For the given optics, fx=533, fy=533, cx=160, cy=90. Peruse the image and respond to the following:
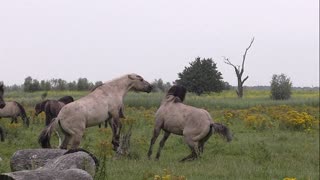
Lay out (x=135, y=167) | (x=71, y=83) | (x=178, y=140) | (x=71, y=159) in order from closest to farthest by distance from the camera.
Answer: (x=71, y=159), (x=135, y=167), (x=178, y=140), (x=71, y=83)

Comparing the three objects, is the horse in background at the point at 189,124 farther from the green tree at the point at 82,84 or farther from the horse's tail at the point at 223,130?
the green tree at the point at 82,84

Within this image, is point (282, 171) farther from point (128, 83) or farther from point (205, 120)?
point (128, 83)

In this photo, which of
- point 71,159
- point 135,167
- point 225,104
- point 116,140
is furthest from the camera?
point 225,104

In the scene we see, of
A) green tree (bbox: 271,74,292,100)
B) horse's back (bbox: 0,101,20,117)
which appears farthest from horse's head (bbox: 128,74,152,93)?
green tree (bbox: 271,74,292,100)

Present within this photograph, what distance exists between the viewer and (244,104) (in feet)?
117

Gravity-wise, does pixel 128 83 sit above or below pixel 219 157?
above

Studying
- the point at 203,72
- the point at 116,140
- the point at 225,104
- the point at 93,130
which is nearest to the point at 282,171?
the point at 116,140

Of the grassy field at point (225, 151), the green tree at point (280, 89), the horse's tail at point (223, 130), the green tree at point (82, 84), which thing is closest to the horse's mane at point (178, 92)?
the grassy field at point (225, 151)

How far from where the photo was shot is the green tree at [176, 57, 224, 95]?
59.4 m

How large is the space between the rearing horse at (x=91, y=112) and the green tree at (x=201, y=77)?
47.8m

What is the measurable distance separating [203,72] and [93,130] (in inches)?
1643

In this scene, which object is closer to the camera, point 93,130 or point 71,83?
point 93,130

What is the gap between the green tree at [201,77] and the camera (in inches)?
2338

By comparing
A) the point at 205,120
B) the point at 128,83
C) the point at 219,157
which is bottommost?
the point at 219,157
